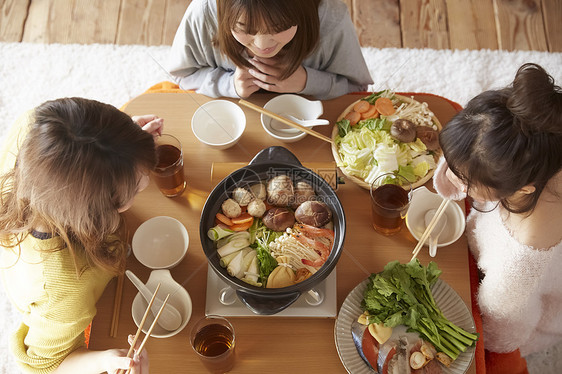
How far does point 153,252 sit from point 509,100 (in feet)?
3.50

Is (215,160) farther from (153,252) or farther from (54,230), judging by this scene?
(54,230)

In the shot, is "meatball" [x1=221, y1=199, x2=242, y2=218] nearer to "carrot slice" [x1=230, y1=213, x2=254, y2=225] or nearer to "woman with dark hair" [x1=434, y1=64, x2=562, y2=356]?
"carrot slice" [x1=230, y1=213, x2=254, y2=225]

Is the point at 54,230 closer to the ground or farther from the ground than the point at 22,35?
farther from the ground

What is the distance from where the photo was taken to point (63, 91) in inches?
119

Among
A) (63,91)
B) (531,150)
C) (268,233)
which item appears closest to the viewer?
(531,150)

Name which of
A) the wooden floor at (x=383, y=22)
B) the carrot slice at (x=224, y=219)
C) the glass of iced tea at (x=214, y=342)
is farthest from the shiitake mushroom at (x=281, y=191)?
the wooden floor at (x=383, y=22)

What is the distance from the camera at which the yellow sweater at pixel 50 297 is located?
141cm

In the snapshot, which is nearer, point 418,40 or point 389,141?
point 389,141

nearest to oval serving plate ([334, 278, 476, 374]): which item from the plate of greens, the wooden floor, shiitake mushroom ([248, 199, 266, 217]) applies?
the plate of greens

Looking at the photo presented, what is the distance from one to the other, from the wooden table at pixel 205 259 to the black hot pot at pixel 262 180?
0.46 ft

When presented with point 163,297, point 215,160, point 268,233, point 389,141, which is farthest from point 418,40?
point 163,297

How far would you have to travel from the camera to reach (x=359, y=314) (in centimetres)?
146

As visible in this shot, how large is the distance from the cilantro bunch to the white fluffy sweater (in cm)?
20

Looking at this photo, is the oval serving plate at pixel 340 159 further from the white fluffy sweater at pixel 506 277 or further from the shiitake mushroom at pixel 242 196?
the shiitake mushroom at pixel 242 196
